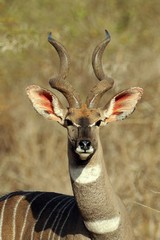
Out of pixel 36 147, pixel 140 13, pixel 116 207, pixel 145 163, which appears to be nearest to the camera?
pixel 116 207

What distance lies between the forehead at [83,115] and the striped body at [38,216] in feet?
2.06

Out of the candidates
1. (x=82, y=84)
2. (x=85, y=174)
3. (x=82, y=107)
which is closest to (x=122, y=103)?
(x=82, y=107)

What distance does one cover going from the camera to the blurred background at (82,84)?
8727 millimetres

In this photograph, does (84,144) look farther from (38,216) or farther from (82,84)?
(82,84)

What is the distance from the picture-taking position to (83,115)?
5801 mm

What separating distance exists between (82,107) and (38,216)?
96cm

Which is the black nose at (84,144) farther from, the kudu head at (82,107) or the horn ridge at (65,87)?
the horn ridge at (65,87)

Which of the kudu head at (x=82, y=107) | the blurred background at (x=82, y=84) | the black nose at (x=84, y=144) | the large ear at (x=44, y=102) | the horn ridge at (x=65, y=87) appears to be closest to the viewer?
the black nose at (x=84, y=144)

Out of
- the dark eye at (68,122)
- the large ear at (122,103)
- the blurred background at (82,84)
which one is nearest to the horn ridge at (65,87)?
the dark eye at (68,122)

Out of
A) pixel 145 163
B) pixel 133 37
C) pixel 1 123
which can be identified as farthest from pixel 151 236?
pixel 133 37

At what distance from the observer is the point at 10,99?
10992 mm

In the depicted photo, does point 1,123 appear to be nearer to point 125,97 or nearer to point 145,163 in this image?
point 145,163

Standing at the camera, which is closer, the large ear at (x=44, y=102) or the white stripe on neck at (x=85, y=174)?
the white stripe on neck at (x=85, y=174)

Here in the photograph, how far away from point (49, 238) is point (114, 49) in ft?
20.8
